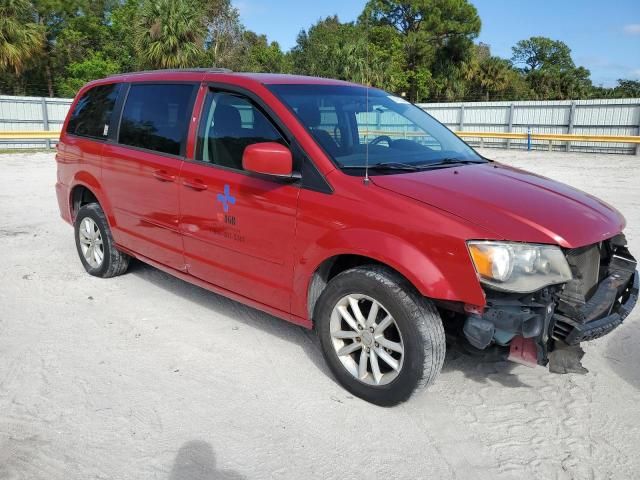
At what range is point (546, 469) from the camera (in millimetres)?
2633

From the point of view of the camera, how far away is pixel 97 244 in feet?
17.3

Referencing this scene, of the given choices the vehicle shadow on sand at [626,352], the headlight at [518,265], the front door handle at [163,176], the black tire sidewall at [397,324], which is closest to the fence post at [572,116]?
the vehicle shadow on sand at [626,352]

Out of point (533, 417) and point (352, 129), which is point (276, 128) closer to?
point (352, 129)

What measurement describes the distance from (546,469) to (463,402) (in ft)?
2.12

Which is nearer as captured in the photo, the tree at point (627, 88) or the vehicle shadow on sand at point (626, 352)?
the vehicle shadow on sand at point (626, 352)

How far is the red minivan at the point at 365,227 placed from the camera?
2775mm

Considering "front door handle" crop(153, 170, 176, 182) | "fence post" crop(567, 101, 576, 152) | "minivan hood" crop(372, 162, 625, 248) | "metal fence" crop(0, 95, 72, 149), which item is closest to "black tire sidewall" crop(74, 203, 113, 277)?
"front door handle" crop(153, 170, 176, 182)

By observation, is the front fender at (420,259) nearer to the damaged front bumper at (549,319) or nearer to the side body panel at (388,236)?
the side body panel at (388,236)

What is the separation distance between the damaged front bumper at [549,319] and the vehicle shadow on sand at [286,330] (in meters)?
0.33

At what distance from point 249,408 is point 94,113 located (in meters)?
3.44

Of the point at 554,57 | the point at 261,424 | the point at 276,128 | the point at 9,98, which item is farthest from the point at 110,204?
the point at 554,57

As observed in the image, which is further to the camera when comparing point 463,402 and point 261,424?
point 463,402

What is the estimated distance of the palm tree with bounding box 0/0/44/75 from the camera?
27.3 m

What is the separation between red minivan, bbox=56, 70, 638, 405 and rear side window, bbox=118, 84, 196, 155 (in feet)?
0.05
